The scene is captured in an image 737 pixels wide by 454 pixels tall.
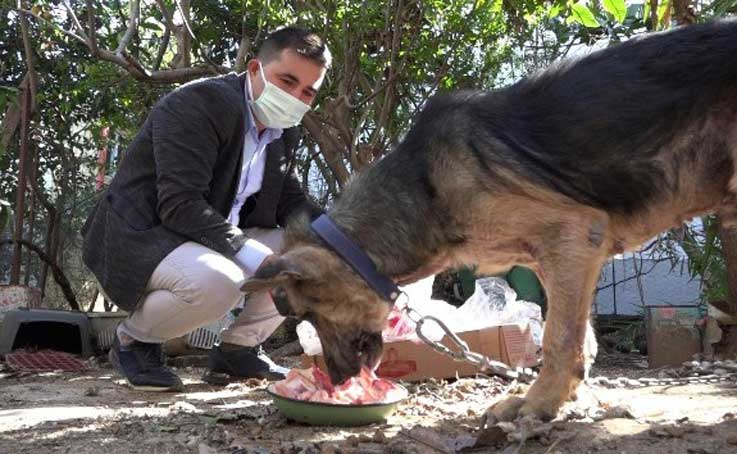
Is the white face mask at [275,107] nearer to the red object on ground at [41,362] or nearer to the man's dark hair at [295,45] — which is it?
the man's dark hair at [295,45]

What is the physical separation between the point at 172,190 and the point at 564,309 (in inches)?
78.8

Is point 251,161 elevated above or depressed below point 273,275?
above

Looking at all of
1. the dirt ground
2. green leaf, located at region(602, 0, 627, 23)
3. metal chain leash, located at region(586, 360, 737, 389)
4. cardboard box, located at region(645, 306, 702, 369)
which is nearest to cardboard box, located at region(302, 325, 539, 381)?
the dirt ground

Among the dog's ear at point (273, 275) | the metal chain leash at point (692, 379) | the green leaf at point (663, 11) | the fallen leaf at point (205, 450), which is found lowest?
the fallen leaf at point (205, 450)

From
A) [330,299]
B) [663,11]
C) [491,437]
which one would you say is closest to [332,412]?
[330,299]

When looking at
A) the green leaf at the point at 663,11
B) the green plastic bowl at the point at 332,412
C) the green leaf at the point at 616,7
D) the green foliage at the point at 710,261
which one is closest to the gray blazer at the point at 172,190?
the green plastic bowl at the point at 332,412

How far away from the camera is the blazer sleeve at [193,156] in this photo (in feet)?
13.5

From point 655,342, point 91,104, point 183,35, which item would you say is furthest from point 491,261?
point 91,104

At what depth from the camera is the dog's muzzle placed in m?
3.50

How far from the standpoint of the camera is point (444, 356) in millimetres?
4641

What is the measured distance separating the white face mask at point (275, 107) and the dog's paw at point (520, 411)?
2.06 m

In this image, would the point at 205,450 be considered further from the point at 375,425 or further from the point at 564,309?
Result: the point at 564,309

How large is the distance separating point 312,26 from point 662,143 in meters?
3.31

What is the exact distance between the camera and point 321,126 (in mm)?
6531
